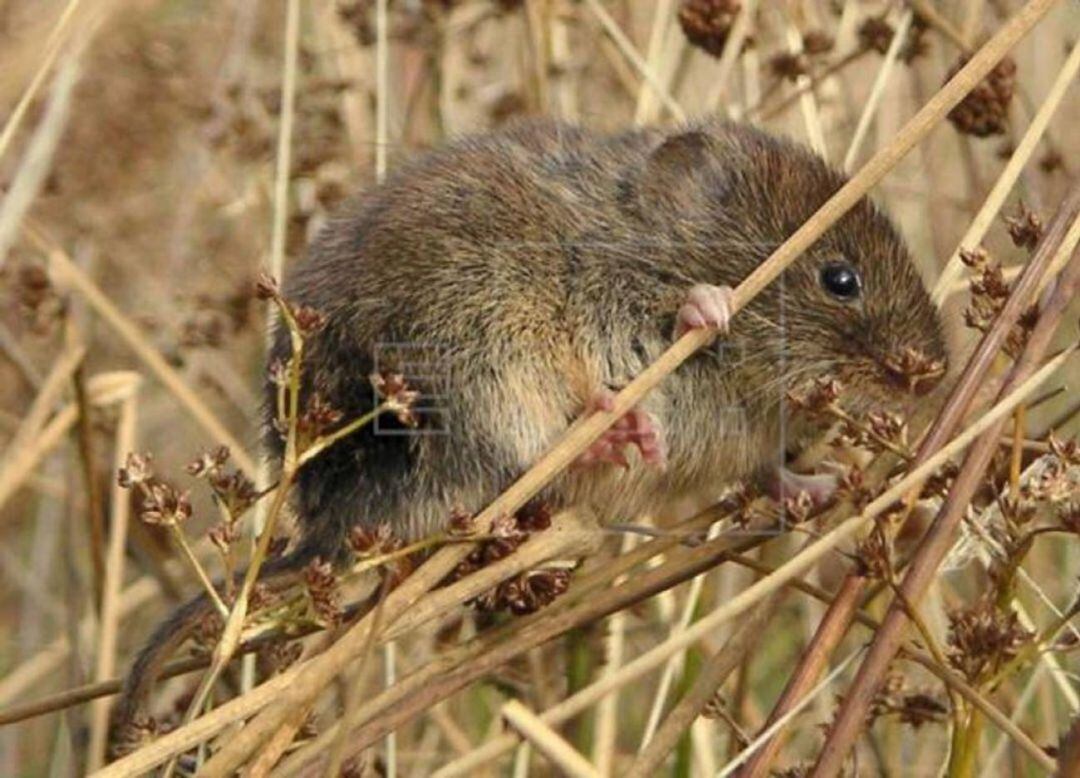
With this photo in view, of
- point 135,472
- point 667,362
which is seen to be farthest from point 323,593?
point 667,362

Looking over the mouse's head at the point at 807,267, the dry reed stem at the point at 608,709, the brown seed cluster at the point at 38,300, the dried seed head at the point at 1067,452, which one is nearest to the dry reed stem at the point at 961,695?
the dried seed head at the point at 1067,452

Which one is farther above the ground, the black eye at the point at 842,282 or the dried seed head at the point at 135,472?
the dried seed head at the point at 135,472

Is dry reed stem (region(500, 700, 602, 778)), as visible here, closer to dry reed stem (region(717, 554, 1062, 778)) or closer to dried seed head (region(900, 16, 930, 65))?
dry reed stem (region(717, 554, 1062, 778))

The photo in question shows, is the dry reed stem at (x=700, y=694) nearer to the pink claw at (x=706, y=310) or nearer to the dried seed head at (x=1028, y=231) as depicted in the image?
the pink claw at (x=706, y=310)

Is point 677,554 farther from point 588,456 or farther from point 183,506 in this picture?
point 183,506

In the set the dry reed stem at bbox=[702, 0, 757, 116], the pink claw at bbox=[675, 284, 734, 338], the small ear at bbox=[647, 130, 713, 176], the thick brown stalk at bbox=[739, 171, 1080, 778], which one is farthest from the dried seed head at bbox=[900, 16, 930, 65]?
the thick brown stalk at bbox=[739, 171, 1080, 778]

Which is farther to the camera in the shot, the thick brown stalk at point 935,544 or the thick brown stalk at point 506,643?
the thick brown stalk at point 506,643
